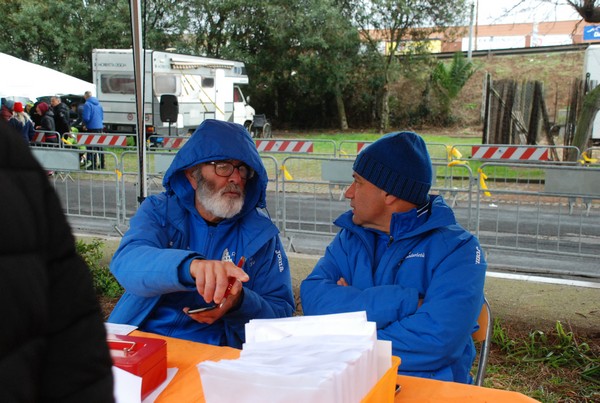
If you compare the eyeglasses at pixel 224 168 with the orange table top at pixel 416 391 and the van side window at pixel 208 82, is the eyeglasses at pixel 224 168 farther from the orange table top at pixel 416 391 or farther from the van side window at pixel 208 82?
the van side window at pixel 208 82

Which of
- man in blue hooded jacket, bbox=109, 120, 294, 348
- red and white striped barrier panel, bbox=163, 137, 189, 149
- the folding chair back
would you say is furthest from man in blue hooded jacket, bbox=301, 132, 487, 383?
red and white striped barrier panel, bbox=163, 137, 189, 149

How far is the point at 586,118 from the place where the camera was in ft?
38.5

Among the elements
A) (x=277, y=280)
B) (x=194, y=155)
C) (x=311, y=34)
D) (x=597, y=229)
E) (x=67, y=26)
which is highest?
(x=67, y=26)

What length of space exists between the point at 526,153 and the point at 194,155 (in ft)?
30.6

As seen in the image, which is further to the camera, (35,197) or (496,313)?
(496,313)

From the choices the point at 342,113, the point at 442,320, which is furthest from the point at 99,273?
the point at 342,113

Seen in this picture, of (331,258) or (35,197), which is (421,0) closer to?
(331,258)

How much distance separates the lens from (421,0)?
1059 cm

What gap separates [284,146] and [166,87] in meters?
9.71

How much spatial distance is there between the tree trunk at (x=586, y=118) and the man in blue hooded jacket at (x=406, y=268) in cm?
984

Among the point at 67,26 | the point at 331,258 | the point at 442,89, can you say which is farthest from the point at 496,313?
the point at 442,89

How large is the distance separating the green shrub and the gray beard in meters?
3.07

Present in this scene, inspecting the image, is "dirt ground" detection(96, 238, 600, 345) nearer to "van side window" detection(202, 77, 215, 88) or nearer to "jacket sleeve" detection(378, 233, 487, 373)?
"jacket sleeve" detection(378, 233, 487, 373)

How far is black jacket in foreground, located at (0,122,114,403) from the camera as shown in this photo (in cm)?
63
